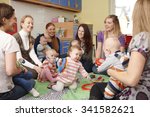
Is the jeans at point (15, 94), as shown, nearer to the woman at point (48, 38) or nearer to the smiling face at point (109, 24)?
the woman at point (48, 38)

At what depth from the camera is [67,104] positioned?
124cm

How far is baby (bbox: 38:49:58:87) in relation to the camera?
92.5 inches

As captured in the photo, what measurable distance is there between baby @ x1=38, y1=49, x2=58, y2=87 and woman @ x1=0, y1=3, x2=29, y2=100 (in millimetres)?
604

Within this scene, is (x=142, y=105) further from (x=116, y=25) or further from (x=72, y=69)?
(x=116, y=25)

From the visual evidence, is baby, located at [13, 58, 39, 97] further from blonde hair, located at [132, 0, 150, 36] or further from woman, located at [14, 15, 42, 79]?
blonde hair, located at [132, 0, 150, 36]

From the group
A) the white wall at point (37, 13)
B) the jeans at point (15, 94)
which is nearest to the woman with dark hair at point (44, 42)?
the white wall at point (37, 13)

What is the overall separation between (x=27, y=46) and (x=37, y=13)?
2.00 m

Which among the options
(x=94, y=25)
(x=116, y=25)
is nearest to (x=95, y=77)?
(x=116, y=25)

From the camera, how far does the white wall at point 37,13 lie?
3678 mm

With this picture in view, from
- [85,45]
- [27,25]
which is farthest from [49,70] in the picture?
[85,45]

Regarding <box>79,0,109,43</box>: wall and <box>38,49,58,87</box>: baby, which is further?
<box>79,0,109,43</box>: wall

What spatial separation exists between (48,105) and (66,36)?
365 cm

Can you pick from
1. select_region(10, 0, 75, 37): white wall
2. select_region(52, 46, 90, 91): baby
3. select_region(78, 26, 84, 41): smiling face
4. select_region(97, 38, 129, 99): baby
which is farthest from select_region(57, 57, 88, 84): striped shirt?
select_region(10, 0, 75, 37): white wall

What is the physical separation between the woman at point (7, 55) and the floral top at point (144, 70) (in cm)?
83
